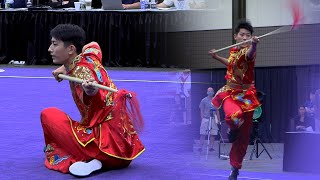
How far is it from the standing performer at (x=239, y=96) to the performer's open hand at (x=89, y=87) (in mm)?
1108

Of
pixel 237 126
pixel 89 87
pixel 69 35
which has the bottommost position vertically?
pixel 237 126

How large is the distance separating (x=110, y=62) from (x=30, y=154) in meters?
7.02

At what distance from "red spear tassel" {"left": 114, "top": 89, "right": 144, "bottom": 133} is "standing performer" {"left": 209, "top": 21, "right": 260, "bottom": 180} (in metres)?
0.73

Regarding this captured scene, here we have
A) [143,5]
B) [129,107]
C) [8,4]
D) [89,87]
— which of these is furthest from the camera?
[8,4]

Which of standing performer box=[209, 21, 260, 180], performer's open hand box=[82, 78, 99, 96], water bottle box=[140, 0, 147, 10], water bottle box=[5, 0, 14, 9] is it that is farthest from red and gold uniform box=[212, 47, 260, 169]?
water bottle box=[5, 0, 14, 9]

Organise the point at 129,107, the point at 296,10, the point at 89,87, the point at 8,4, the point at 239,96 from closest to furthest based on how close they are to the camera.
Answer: the point at 296,10
the point at 89,87
the point at 129,107
the point at 239,96
the point at 8,4

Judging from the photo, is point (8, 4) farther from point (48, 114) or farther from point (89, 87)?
point (89, 87)

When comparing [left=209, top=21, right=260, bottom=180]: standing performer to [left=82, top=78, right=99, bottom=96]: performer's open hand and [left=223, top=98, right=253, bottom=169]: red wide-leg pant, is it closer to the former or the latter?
[left=223, top=98, right=253, bottom=169]: red wide-leg pant

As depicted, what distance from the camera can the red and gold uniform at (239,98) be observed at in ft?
17.9

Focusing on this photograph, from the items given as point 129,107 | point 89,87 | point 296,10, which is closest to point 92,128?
point 129,107

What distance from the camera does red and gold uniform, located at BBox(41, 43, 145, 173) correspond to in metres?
5.02

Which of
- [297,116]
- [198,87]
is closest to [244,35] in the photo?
[198,87]

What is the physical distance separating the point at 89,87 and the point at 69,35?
1.81 ft

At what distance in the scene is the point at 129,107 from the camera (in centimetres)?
504
